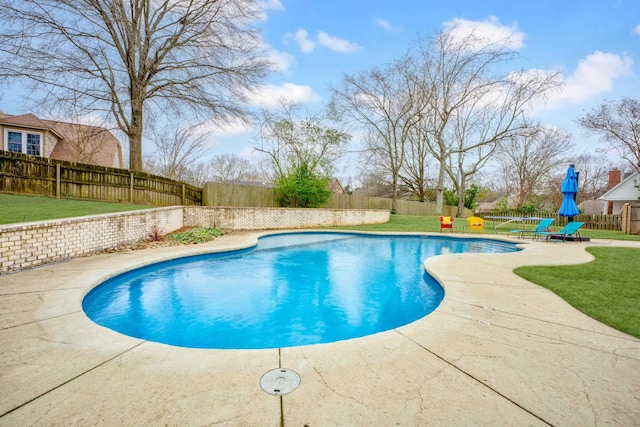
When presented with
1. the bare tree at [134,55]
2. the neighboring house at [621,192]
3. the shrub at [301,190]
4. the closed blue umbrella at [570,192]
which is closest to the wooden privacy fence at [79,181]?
the bare tree at [134,55]

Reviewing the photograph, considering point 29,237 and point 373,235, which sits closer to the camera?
point 29,237

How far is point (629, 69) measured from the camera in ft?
37.4

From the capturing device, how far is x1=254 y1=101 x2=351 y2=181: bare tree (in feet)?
58.8

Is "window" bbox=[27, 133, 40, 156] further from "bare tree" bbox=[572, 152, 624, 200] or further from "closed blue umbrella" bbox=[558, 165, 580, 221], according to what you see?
"bare tree" bbox=[572, 152, 624, 200]

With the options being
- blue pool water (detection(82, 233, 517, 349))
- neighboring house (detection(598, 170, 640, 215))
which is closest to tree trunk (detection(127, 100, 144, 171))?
blue pool water (detection(82, 233, 517, 349))

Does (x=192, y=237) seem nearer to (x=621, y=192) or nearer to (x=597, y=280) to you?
(x=597, y=280)

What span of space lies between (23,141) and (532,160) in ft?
141

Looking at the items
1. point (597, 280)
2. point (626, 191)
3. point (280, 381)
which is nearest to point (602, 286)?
point (597, 280)

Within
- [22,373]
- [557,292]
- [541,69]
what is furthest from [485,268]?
[541,69]

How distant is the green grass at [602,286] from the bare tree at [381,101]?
1566 centimetres

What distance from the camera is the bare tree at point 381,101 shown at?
19812mm

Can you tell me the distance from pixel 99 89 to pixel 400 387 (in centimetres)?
1427

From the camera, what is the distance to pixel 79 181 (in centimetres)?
957

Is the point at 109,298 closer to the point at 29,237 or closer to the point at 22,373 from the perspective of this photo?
the point at 29,237
